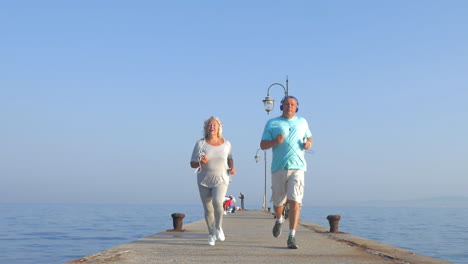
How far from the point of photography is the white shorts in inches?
328

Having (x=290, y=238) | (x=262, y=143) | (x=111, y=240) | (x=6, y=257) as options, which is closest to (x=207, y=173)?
(x=262, y=143)

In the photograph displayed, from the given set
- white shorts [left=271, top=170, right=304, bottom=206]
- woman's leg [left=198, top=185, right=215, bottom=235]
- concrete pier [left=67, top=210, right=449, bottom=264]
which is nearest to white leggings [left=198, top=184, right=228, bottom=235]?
woman's leg [left=198, top=185, right=215, bottom=235]

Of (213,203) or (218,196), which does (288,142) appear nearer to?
(218,196)

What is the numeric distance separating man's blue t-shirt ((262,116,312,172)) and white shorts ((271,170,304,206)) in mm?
81

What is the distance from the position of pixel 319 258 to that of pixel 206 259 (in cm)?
146

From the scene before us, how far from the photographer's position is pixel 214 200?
8961 mm

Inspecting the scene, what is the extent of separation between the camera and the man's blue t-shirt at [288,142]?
8.38 m

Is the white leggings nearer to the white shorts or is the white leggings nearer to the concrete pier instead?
the concrete pier

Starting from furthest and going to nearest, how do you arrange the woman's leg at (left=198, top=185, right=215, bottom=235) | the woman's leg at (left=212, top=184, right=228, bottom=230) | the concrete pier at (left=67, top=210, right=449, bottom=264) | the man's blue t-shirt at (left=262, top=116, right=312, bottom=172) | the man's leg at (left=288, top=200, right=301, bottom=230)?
the woman's leg at (left=198, top=185, right=215, bottom=235)
the woman's leg at (left=212, top=184, right=228, bottom=230)
the man's blue t-shirt at (left=262, top=116, right=312, bottom=172)
the man's leg at (left=288, top=200, right=301, bottom=230)
the concrete pier at (left=67, top=210, right=449, bottom=264)

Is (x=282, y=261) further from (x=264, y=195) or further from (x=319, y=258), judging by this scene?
(x=264, y=195)

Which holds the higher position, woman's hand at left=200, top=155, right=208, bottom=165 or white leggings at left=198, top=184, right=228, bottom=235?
woman's hand at left=200, top=155, right=208, bottom=165

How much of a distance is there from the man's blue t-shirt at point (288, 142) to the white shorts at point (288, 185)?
0.08 meters

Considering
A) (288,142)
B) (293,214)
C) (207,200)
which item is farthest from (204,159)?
(293,214)

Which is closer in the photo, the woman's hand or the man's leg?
the man's leg
